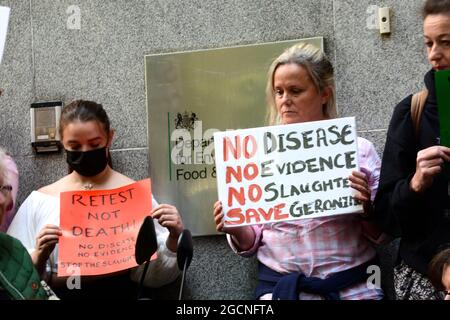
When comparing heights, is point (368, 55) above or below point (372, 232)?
above

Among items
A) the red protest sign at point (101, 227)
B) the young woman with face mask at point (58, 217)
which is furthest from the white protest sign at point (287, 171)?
the red protest sign at point (101, 227)

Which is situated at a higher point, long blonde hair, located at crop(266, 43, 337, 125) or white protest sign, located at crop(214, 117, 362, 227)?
long blonde hair, located at crop(266, 43, 337, 125)

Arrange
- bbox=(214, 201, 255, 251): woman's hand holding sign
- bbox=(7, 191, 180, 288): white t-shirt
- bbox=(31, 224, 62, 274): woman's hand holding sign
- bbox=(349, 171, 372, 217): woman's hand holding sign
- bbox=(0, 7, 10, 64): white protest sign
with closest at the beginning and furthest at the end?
bbox=(349, 171, 372, 217): woman's hand holding sign < bbox=(214, 201, 255, 251): woman's hand holding sign < bbox=(31, 224, 62, 274): woman's hand holding sign < bbox=(0, 7, 10, 64): white protest sign < bbox=(7, 191, 180, 288): white t-shirt

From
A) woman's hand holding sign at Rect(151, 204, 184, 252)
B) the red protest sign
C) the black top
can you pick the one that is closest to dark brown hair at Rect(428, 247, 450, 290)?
the black top

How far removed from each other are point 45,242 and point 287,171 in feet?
3.91

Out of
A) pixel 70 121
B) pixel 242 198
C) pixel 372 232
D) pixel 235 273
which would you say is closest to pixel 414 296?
pixel 372 232

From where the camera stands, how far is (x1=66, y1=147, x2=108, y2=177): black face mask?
5086 millimetres

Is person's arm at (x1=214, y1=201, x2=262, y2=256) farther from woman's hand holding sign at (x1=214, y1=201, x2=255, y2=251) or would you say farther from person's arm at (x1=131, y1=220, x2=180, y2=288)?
person's arm at (x1=131, y1=220, x2=180, y2=288)

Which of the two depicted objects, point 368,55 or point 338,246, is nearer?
point 338,246

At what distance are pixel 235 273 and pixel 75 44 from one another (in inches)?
65.2

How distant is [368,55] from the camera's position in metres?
5.38

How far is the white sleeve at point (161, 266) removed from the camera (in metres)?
5.04
